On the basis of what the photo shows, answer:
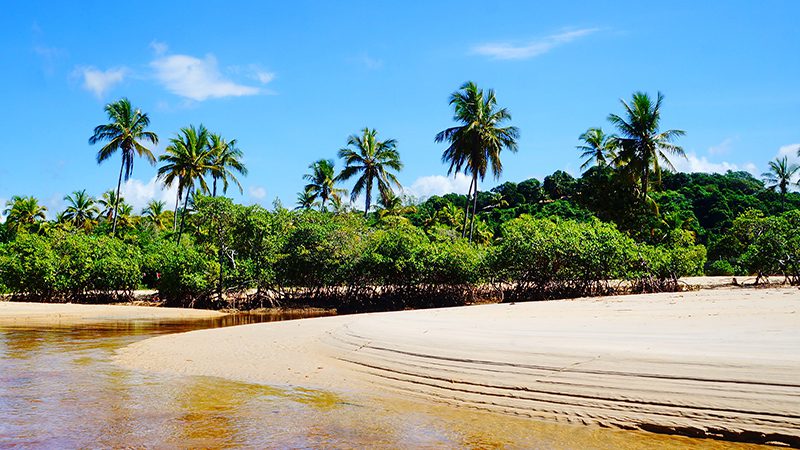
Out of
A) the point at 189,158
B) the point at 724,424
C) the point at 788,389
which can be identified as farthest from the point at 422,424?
the point at 189,158

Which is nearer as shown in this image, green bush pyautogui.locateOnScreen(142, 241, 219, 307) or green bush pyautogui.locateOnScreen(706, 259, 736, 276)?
green bush pyautogui.locateOnScreen(142, 241, 219, 307)

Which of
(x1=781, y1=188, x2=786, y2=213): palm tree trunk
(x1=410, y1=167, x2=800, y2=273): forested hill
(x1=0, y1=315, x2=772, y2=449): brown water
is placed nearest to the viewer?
(x1=0, y1=315, x2=772, y2=449): brown water

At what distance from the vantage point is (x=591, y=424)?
7012mm

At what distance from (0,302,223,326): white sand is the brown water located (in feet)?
47.1

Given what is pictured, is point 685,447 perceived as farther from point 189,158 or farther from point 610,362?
point 189,158

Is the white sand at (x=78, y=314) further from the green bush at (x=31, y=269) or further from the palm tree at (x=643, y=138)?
the palm tree at (x=643, y=138)

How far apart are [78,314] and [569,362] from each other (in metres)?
25.4

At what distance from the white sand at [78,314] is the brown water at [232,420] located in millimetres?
14360

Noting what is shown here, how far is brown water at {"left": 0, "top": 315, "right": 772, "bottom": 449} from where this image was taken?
686 cm

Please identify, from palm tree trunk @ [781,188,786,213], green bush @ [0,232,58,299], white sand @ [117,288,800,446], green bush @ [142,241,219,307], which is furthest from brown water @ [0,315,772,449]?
palm tree trunk @ [781,188,786,213]

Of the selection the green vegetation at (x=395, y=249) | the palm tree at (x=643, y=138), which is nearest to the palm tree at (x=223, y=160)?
the green vegetation at (x=395, y=249)

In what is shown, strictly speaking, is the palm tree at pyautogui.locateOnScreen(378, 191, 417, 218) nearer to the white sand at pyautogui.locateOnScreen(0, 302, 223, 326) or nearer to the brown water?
the white sand at pyautogui.locateOnScreen(0, 302, 223, 326)

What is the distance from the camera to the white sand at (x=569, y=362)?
670 centimetres

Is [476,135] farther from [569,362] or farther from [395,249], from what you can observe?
[569,362]
